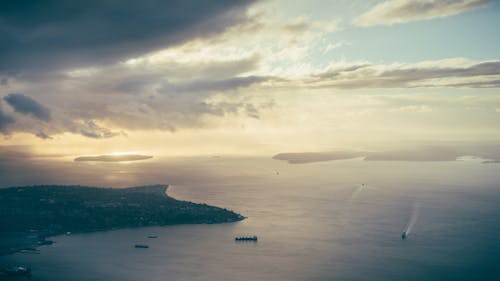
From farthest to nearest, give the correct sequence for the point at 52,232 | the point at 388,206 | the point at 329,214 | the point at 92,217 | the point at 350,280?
the point at 388,206 < the point at 329,214 < the point at 92,217 < the point at 52,232 < the point at 350,280

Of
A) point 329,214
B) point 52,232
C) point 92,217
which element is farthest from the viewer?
point 329,214

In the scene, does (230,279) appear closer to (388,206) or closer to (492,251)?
(492,251)

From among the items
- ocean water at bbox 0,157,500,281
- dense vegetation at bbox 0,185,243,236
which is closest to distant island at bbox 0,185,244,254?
dense vegetation at bbox 0,185,243,236

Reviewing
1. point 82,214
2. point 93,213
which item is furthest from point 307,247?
point 82,214

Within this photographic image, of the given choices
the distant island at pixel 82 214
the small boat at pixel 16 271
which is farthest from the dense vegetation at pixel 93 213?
the small boat at pixel 16 271

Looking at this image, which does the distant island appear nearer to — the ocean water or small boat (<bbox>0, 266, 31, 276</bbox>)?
the ocean water

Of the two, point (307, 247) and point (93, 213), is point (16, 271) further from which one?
point (307, 247)

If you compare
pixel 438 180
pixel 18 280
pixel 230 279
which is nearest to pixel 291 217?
pixel 230 279

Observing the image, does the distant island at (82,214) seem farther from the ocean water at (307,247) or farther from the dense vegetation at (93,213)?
the ocean water at (307,247)
